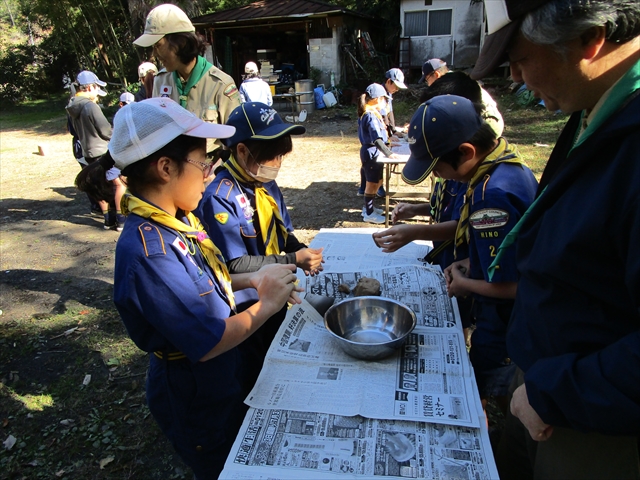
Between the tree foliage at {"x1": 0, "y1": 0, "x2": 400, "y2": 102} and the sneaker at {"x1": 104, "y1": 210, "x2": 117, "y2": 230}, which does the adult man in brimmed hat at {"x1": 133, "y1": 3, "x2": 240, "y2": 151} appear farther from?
the tree foliage at {"x1": 0, "y1": 0, "x2": 400, "y2": 102}

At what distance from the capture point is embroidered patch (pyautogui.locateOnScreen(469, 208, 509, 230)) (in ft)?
5.58

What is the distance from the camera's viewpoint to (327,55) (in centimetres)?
1675

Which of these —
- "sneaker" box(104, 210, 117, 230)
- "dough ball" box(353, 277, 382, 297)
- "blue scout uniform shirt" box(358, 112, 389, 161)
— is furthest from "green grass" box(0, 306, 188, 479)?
"blue scout uniform shirt" box(358, 112, 389, 161)

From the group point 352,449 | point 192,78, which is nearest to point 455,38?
point 192,78

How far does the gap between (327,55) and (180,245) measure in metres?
16.9

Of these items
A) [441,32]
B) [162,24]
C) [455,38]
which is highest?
[441,32]

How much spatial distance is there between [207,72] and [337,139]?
7963 millimetres

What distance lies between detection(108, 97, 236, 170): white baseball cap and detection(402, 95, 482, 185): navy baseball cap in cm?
97

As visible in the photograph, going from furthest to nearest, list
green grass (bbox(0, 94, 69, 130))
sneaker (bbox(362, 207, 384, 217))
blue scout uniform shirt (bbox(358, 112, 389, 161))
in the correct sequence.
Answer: green grass (bbox(0, 94, 69, 130)), sneaker (bbox(362, 207, 384, 217)), blue scout uniform shirt (bbox(358, 112, 389, 161))

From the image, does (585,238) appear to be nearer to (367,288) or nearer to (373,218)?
(367,288)

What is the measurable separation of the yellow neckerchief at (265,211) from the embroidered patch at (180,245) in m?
0.68

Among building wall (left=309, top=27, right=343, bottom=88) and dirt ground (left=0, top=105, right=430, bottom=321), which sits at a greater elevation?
building wall (left=309, top=27, right=343, bottom=88)

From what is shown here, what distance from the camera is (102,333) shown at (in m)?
3.79

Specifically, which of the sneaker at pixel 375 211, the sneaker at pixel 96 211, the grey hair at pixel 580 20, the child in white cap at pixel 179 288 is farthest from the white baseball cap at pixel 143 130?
the sneaker at pixel 96 211
